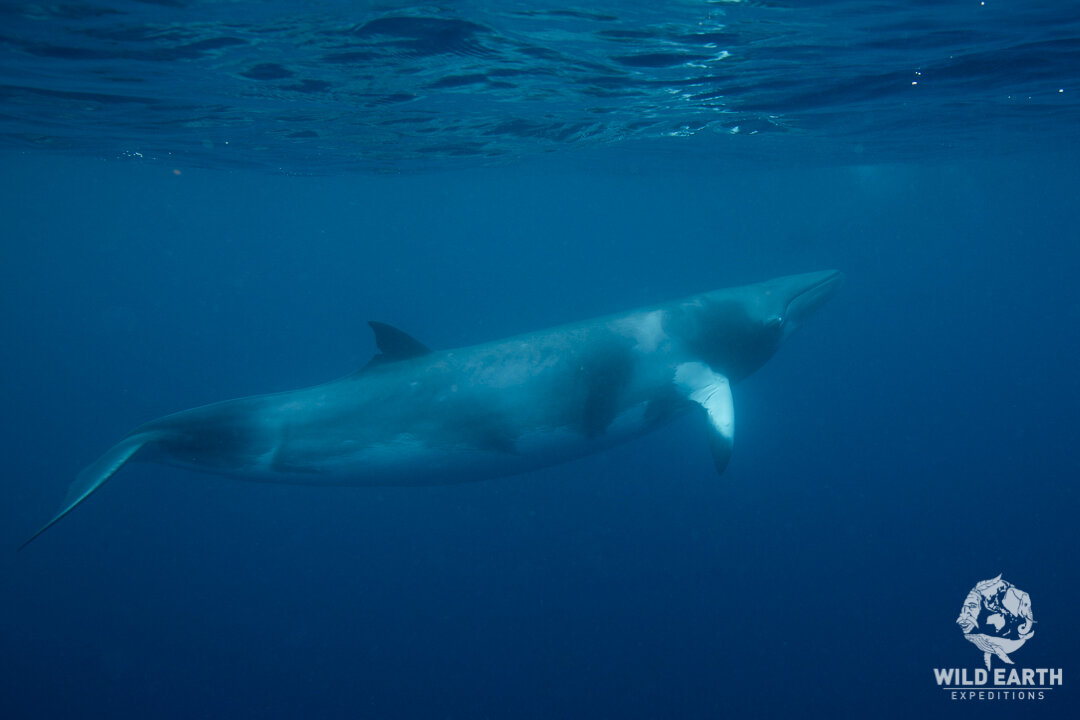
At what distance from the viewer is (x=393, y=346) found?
905cm

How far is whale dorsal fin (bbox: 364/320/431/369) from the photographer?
29.2 feet

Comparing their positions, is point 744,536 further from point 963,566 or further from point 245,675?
point 245,675

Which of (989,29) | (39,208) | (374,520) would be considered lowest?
(374,520)

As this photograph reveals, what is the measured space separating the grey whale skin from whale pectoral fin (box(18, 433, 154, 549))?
0.03 metres

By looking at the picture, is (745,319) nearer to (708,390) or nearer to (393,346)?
(708,390)

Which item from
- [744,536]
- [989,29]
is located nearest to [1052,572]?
[744,536]

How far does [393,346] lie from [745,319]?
5797mm

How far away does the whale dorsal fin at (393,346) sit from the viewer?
8.90 meters

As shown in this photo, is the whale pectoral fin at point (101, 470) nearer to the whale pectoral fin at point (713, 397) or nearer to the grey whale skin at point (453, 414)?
the grey whale skin at point (453, 414)

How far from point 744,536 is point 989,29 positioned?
13.9 metres

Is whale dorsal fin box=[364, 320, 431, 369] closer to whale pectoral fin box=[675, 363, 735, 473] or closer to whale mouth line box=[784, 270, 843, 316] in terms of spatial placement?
whale pectoral fin box=[675, 363, 735, 473]

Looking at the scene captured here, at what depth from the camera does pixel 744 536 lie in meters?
19.1

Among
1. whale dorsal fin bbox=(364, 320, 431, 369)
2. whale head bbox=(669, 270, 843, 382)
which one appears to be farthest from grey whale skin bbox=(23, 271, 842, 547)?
whale head bbox=(669, 270, 843, 382)

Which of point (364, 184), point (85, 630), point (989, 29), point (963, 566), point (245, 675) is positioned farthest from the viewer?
→ point (364, 184)
